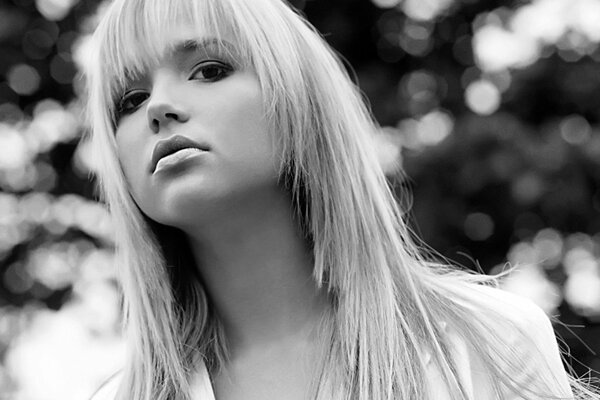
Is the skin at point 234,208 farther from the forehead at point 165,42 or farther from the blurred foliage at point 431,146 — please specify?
the blurred foliage at point 431,146

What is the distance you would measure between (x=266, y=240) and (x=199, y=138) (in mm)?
227

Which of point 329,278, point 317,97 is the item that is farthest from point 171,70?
point 329,278

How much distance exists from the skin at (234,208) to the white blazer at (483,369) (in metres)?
0.05

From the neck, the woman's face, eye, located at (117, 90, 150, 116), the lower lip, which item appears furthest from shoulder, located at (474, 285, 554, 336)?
eye, located at (117, 90, 150, 116)

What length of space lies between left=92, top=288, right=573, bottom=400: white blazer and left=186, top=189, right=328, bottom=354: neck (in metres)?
0.12

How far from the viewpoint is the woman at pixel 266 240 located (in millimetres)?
1837

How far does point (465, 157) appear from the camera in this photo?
3.95 m

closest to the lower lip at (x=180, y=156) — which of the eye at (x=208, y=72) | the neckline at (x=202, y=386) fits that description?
the eye at (x=208, y=72)

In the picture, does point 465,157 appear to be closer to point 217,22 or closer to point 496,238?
point 496,238

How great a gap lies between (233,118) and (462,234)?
7.99 ft

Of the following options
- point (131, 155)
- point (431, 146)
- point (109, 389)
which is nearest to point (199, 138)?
point (131, 155)

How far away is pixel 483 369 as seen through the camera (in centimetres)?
186

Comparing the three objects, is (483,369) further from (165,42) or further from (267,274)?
(165,42)

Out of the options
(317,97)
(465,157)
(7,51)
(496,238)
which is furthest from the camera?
(7,51)
